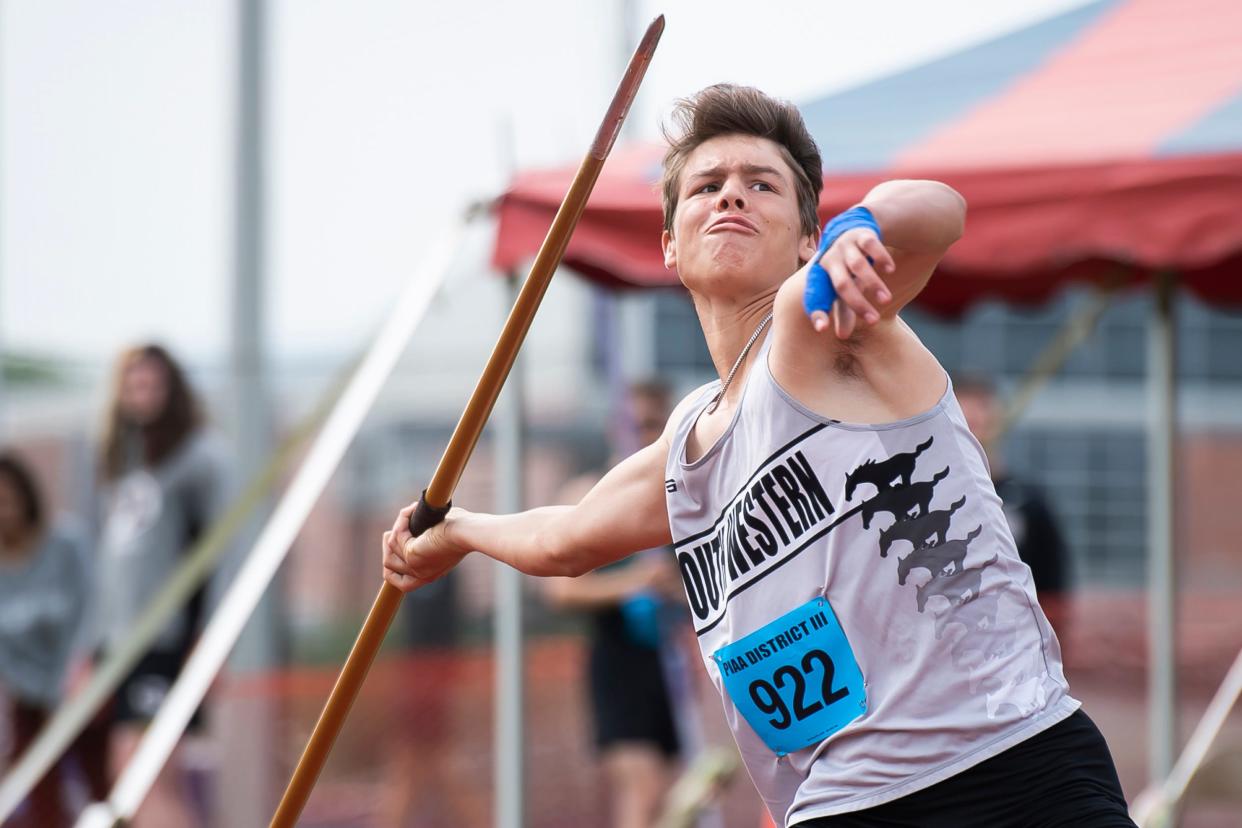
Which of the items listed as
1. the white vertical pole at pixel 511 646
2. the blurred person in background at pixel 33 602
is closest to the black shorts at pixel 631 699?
the white vertical pole at pixel 511 646

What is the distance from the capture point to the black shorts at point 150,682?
487 cm

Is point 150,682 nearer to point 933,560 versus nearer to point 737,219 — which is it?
point 737,219

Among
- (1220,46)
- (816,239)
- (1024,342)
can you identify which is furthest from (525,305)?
(1024,342)

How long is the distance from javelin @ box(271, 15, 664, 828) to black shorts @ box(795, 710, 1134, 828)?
781mm

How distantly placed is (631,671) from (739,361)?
10.7 ft

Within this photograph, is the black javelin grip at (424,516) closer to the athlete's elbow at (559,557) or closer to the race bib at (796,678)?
the athlete's elbow at (559,557)

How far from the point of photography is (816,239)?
87.7 inches

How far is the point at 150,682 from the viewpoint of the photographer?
4.88m

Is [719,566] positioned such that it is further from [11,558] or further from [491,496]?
[491,496]

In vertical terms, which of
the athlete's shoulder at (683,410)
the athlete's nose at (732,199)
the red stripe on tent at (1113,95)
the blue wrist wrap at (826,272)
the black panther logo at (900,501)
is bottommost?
the black panther logo at (900,501)

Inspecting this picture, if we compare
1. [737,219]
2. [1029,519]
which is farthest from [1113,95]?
[737,219]

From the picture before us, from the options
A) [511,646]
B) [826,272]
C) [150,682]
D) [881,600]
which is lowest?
[150,682]

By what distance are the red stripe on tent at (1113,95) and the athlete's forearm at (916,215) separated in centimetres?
213

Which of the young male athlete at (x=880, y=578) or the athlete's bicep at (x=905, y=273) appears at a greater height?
the athlete's bicep at (x=905, y=273)
